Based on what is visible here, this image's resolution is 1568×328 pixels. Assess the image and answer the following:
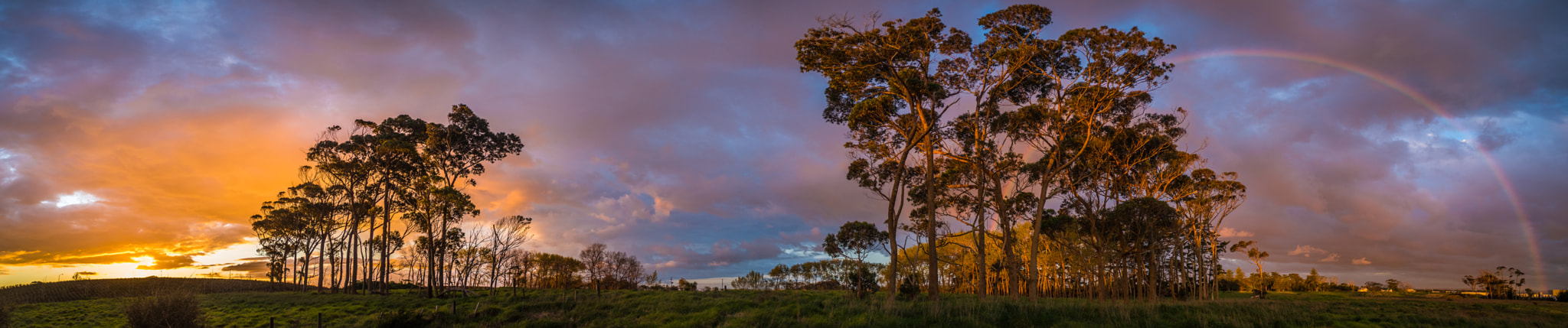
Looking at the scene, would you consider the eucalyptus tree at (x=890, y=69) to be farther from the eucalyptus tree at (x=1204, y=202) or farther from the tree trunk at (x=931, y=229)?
the eucalyptus tree at (x=1204, y=202)

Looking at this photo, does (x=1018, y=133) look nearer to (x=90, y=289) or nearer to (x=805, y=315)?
(x=805, y=315)

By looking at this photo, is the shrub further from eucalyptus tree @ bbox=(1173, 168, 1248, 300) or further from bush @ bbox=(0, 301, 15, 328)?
eucalyptus tree @ bbox=(1173, 168, 1248, 300)

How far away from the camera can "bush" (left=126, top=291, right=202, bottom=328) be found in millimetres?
19969

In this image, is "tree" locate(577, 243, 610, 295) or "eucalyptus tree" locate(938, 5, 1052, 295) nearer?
"eucalyptus tree" locate(938, 5, 1052, 295)

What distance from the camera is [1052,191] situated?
29.6 metres

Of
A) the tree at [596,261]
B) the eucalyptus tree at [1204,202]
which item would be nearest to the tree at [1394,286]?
the eucalyptus tree at [1204,202]

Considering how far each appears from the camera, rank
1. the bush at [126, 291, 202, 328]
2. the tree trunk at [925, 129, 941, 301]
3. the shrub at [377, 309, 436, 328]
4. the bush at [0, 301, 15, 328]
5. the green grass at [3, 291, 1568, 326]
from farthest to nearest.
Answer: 1. the tree trunk at [925, 129, 941, 301]
2. the bush at [126, 291, 202, 328]
3. the shrub at [377, 309, 436, 328]
4. the bush at [0, 301, 15, 328]
5. the green grass at [3, 291, 1568, 326]

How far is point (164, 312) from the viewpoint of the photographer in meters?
20.1

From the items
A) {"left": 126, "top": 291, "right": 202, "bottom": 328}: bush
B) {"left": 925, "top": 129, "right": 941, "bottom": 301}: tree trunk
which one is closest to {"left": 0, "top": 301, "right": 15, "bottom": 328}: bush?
{"left": 126, "top": 291, "right": 202, "bottom": 328}: bush

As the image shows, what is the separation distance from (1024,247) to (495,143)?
4391 centimetres

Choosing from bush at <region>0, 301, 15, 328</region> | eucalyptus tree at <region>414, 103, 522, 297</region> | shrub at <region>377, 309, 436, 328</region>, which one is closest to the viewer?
bush at <region>0, 301, 15, 328</region>

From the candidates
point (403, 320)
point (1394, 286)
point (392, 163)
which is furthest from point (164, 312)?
point (1394, 286)

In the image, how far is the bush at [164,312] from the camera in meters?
20.0

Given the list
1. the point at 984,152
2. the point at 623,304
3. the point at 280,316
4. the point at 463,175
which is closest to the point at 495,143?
the point at 463,175
